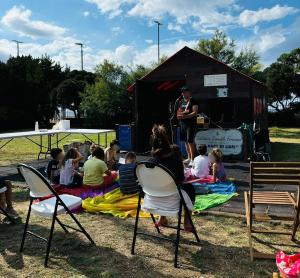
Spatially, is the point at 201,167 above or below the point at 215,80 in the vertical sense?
A: below

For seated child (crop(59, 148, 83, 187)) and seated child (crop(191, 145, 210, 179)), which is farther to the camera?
seated child (crop(191, 145, 210, 179))

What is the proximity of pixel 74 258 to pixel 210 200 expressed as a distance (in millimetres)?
2805

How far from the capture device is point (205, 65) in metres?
12.8

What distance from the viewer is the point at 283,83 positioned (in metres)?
32.6

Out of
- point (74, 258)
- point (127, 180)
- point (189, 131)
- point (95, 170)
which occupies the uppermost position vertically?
A: point (189, 131)

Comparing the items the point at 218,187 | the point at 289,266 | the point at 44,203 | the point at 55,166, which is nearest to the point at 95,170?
the point at 55,166

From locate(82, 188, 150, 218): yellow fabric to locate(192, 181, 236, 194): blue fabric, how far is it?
1268 millimetres

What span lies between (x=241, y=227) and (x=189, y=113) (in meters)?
4.98

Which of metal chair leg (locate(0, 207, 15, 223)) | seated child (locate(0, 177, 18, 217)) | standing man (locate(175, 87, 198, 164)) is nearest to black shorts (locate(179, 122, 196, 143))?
standing man (locate(175, 87, 198, 164))

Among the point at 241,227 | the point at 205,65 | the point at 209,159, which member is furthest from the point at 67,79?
the point at 241,227

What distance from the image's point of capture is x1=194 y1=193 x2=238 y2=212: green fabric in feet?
18.9

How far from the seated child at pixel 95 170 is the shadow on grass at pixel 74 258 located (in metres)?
2.23

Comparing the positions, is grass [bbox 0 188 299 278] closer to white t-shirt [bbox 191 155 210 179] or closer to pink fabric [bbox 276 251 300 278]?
pink fabric [bbox 276 251 300 278]

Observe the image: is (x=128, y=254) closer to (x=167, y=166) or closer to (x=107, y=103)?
(x=167, y=166)
